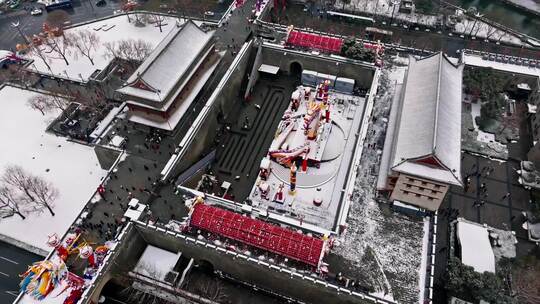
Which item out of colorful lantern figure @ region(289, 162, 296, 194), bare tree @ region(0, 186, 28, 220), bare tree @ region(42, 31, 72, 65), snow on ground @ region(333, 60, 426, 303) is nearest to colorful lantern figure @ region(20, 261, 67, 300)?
bare tree @ region(0, 186, 28, 220)

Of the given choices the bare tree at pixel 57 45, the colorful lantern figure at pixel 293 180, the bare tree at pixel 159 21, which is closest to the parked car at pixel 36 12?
the bare tree at pixel 57 45

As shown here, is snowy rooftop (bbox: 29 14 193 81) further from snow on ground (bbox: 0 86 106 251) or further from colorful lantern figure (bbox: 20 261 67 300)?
colorful lantern figure (bbox: 20 261 67 300)

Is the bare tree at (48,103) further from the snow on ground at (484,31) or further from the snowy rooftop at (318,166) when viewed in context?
the snow on ground at (484,31)

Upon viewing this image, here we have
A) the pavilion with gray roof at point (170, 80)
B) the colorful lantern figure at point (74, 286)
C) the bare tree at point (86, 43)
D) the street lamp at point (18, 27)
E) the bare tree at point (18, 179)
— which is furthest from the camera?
the street lamp at point (18, 27)

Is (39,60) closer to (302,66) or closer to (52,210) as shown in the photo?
(52,210)

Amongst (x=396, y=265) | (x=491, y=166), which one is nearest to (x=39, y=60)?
(x=396, y=265)
